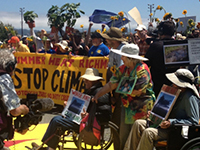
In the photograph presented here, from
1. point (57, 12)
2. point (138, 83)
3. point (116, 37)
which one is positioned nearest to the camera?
point (138, 83)

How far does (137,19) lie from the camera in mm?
6637

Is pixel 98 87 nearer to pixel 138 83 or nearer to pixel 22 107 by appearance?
pixel 138 83

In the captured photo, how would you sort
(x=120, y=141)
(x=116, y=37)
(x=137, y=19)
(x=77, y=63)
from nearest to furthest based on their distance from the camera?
1. (x=120, y=141)
2. (x=116, y=37)
3. (x=137, y=19)
4. (x=77, y=63)

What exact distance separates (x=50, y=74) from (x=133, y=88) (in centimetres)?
469

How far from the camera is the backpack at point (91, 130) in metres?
4.63

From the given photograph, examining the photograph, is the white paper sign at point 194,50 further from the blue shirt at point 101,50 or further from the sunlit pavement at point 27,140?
the blue shirt at point 101,50

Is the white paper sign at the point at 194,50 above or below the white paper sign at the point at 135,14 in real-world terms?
below

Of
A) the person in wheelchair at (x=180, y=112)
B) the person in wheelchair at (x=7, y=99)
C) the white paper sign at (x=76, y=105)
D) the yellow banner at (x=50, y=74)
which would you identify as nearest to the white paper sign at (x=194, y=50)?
the person in wheelchair at (x=180, y=112)

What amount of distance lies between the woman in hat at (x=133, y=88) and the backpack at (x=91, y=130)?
0.91 feet

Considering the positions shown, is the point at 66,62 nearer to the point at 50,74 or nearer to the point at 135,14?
the point at 50,74

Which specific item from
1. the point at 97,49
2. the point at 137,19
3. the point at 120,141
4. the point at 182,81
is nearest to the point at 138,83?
the point at 182,81

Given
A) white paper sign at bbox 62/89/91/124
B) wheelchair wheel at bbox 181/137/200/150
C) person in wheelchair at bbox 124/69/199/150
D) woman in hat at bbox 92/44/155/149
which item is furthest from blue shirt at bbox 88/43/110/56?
wheelchair wheel at bbox 181/137/200/150

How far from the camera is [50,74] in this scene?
871 cm

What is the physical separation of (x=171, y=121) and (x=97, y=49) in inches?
154
